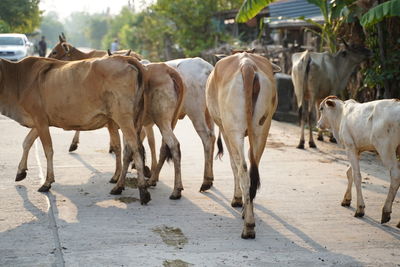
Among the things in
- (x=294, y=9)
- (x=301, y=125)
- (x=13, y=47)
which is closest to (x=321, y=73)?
(x=301, y=125)

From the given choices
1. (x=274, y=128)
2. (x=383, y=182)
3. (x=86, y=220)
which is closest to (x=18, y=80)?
(x=86, y=220)

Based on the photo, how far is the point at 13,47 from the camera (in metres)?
25.1

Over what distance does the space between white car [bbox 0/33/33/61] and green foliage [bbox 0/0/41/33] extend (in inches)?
227

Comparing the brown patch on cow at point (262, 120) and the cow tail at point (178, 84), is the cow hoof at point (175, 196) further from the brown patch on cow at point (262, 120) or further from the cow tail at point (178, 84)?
the brown patch on cow at point (262, 120)

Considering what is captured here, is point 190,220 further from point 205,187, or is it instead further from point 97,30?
point 97,30

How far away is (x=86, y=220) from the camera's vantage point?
22.5 ft

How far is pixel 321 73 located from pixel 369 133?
5.03 m

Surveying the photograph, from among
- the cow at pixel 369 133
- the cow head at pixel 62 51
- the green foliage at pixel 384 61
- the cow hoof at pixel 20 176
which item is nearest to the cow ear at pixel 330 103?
the cow at pixel 369 133

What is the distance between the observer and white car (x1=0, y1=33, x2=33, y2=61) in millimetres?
24547

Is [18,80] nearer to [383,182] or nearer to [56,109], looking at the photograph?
[56,109]

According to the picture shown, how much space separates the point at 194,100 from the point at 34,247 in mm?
3566

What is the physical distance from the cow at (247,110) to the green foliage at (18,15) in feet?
88.2

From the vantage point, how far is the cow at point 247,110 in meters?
6.43

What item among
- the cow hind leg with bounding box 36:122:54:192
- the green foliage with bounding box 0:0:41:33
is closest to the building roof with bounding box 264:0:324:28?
the cow hind leg with bounding box 36:122:54:192
